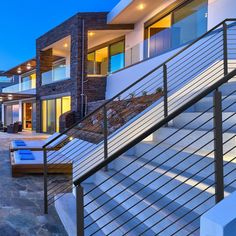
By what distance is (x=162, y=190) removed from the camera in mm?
3137

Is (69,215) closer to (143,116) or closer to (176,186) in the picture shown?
(176,186)

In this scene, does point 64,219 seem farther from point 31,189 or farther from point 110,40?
point 110,40

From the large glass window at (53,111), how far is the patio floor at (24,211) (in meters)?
10.1

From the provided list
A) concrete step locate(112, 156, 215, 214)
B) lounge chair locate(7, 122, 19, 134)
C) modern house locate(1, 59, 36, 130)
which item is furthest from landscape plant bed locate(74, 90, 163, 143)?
modern house locate(1, 59, 36, 130)

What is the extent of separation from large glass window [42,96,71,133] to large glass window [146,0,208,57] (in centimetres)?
664

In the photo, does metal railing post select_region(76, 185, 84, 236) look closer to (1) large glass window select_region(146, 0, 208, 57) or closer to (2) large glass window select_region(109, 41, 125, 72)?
(1) large glass window select_region(146, 0, 208, 57)

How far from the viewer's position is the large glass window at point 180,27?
329 inches

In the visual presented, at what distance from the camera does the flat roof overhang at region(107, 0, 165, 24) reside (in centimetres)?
1167

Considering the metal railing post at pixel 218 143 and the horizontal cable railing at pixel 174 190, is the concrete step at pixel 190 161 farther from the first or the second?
the metal railing post at pixel 218 143

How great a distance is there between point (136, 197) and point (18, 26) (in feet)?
248

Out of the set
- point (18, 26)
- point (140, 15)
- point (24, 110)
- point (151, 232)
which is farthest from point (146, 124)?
point (18, 26)

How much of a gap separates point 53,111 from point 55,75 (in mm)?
2205

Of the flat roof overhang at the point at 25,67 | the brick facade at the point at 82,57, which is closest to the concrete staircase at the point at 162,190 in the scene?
the brick facade at the point at 82,57

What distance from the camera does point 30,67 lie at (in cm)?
2402
